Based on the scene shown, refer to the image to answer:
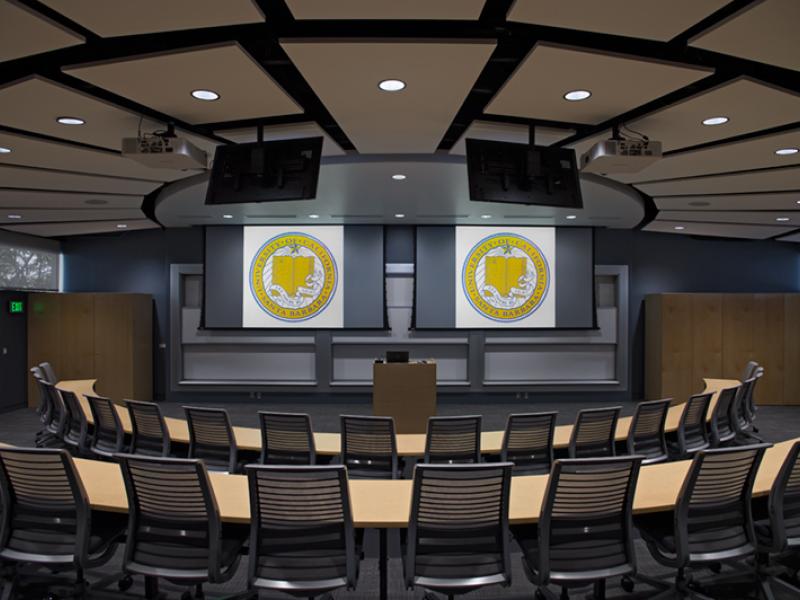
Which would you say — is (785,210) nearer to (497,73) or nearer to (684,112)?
(684,112)

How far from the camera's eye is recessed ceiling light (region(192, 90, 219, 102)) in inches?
144

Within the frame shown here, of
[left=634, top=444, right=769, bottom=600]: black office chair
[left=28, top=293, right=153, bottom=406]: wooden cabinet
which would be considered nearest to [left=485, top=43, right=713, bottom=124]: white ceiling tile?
[left=634, top=444, right=769, bottom=600]: black office chair

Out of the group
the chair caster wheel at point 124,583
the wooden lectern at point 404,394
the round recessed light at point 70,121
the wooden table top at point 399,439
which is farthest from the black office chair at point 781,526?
the round recessed light at point 70,121

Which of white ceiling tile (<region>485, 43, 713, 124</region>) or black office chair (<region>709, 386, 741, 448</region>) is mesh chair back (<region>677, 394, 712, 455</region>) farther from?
white ceiling tile (<region>485, 43, 713, 124</region>)

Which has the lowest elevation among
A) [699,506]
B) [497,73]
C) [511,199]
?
[699,506]

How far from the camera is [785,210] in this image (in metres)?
7.79

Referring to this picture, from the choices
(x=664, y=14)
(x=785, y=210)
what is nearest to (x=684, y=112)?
(x=664, y=14)

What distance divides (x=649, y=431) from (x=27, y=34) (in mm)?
5053

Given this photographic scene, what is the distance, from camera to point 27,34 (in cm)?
274

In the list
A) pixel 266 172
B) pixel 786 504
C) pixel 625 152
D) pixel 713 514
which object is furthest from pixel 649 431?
pixel 266 172

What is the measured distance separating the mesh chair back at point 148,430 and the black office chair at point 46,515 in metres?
1.65

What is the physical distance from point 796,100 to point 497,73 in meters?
1.89

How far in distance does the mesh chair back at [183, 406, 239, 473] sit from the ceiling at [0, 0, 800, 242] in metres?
2.24

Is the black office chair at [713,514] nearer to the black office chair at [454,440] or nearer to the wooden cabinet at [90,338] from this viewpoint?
the black office chair at [454,440]
